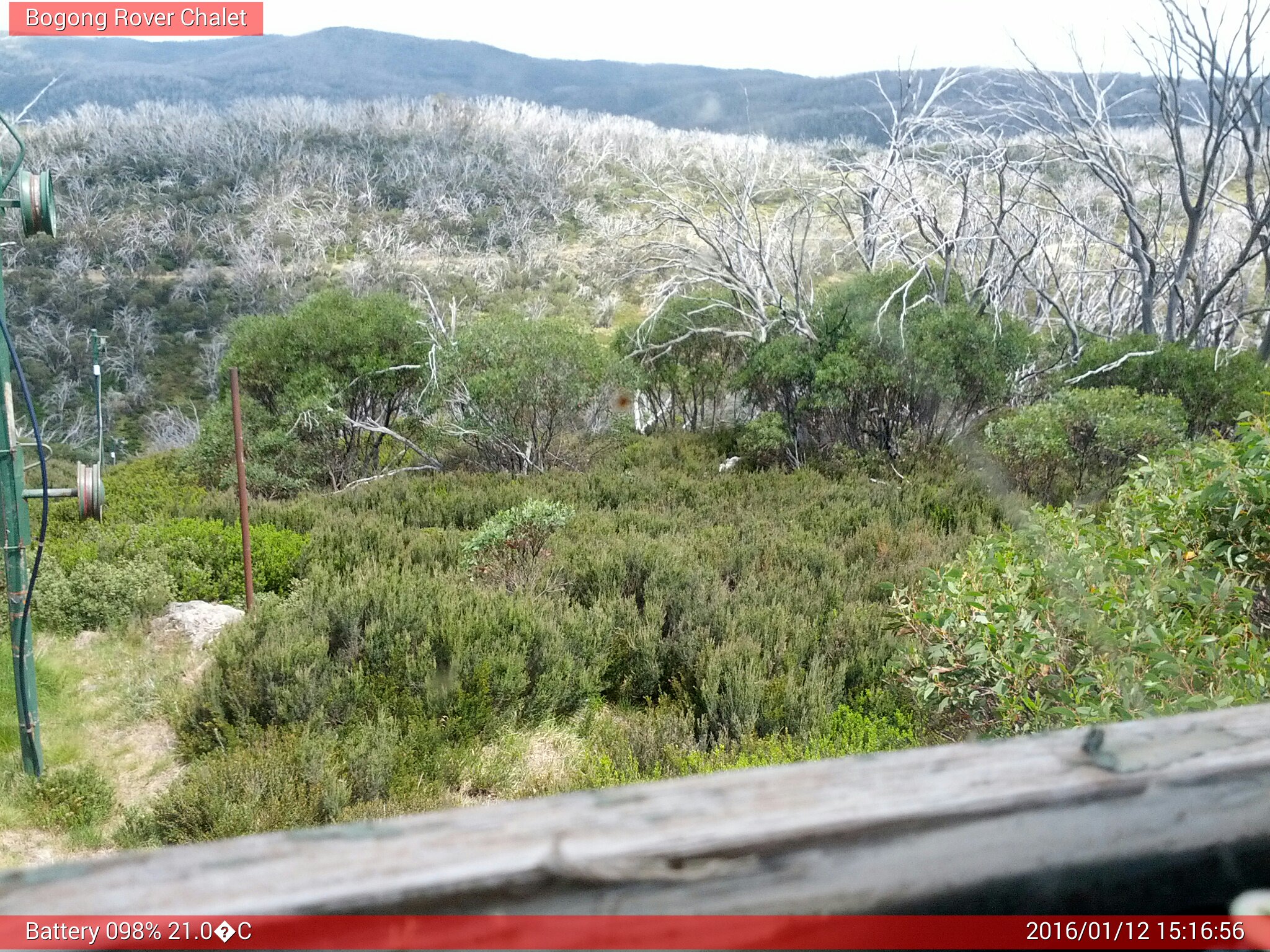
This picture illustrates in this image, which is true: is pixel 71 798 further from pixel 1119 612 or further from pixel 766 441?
pixel 766 441

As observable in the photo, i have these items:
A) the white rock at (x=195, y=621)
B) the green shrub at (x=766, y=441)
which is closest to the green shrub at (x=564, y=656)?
the white rock at (x=195, y=621)

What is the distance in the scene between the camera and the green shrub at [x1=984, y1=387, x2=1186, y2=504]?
9234mm

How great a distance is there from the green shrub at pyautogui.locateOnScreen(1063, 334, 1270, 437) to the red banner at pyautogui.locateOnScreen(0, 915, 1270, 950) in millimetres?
10642

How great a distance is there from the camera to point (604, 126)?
57.0 meters

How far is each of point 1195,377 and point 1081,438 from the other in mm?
1891

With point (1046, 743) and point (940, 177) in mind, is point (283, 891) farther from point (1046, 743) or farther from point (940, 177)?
point (940, 177)

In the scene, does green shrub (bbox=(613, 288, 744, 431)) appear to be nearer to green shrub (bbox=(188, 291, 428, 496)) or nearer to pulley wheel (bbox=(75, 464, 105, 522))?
green shrub (bbox=(188, 291, 428, 496))

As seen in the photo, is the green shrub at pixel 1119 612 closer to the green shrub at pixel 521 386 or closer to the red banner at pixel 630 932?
the red banner at pixel 630 932

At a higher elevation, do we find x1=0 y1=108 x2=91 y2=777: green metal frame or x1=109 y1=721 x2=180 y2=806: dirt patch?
x1=0 y1=108 x2=91 y2=777: green metal frame

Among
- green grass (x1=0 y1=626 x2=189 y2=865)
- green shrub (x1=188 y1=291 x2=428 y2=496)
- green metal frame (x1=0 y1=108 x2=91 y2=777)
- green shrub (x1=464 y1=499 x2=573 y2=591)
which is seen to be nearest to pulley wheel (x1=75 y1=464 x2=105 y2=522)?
green metal frame (x1=0 y1=108 x2=91 y2=777)

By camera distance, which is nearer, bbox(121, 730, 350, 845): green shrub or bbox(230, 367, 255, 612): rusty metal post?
bbox(121, 730, 350, 845): green shrub

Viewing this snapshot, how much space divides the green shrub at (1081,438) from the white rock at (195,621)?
8.02 meters

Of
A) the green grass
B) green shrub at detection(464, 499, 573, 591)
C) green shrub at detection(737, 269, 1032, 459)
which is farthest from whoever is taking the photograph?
green shrub at detection(737, 269, 1032, 459)

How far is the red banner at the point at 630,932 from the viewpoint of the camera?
1.98ft
